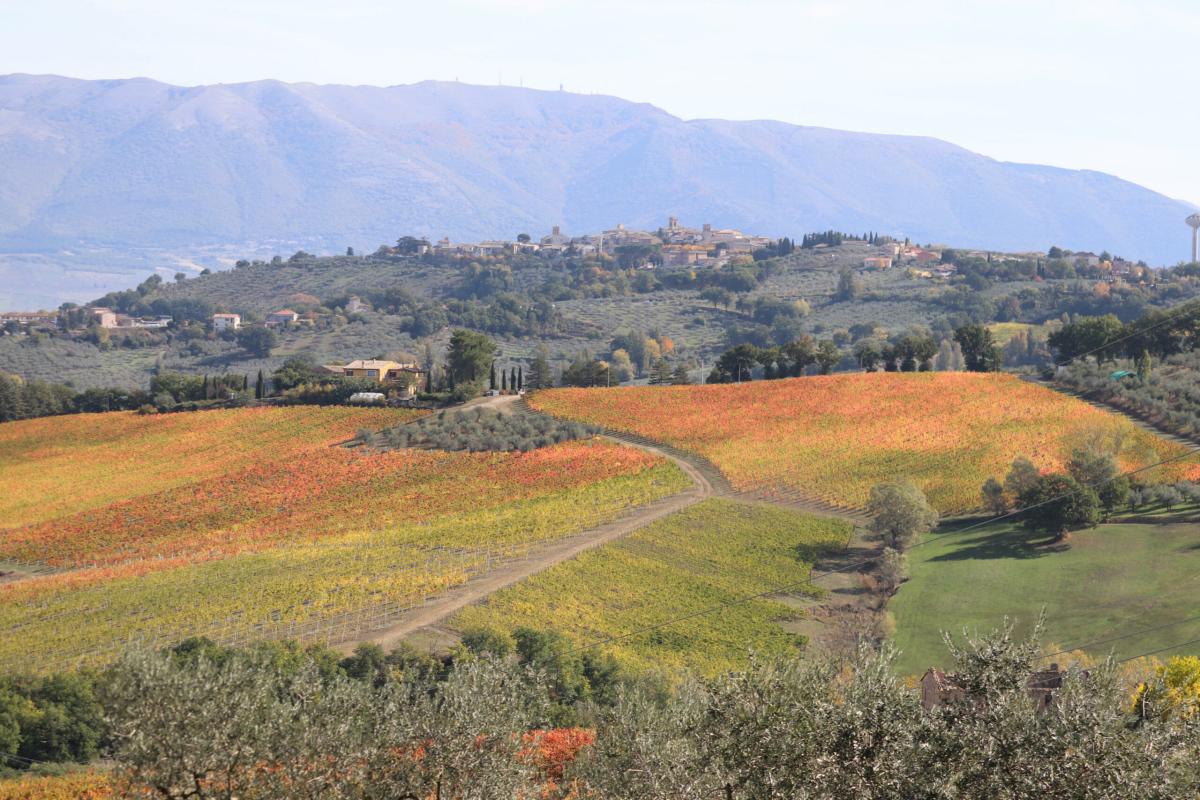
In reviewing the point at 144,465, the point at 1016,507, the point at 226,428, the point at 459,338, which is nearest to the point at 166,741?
the point at 1016,507

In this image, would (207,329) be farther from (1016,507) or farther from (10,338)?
(1016,507)

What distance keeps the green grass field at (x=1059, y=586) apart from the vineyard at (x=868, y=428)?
646cm

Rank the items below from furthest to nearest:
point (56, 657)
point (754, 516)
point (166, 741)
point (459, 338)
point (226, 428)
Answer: point (459, 338) < point (226, 428) < point (754, 516) < point (56, 657) < point (166, 741)

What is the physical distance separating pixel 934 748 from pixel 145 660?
1552 cm

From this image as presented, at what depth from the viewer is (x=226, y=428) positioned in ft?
298

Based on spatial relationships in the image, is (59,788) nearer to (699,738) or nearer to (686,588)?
(699,738)

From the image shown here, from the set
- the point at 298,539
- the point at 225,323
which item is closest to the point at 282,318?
the point at 225,323

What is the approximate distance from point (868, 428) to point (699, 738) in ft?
185

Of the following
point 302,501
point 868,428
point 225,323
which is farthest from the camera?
point 225,323

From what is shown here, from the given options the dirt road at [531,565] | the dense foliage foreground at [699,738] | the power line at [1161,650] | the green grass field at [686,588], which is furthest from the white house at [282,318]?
the dense foliage foreground at [699,738]

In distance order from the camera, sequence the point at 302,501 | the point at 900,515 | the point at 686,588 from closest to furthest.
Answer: the point at 686,588, the point at 900,515, the point at 302,501

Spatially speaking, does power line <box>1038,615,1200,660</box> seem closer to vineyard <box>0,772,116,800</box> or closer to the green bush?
vineyard <box>0,772,116,800</box>

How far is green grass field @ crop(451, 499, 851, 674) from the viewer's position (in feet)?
153

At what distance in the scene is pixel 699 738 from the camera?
2247 centimetres
